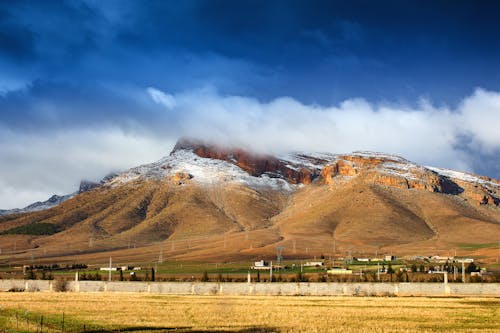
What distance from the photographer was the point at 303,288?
81.3 m

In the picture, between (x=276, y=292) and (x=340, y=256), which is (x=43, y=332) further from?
(x=340, y=256)

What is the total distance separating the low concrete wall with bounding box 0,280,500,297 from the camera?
7881 centimetres

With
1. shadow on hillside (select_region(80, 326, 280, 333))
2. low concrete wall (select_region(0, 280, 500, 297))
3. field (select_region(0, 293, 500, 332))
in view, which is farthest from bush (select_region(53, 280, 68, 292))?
shadow on hillside (select_region(80, 326, 280, 333))

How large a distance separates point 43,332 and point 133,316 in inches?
439

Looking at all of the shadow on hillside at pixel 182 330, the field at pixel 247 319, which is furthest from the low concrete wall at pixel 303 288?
the shadow on hillside at pixel 182 330

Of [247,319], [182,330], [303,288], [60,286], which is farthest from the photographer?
[60,286]

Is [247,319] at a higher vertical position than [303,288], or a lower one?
lower

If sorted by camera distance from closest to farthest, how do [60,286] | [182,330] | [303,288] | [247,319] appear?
1. [182,330]
2. [247,319]
3. [303,288]
4. [60,286]

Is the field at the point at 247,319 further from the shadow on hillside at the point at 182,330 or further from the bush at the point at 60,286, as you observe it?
the bush at the point at 60,286

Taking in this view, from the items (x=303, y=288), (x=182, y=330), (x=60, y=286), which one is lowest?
(x=182, y=330)

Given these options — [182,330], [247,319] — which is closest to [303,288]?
[247,319]

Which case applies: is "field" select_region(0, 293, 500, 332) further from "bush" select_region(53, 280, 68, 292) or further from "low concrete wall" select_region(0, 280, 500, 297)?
"bush" select_region(53, 280, 68, 292)

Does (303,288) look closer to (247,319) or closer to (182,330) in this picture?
(247,319)

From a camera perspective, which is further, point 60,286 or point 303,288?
point 60,286
